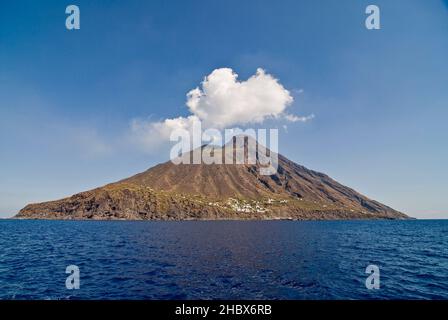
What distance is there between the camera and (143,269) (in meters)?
40.1

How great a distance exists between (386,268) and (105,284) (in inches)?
1715

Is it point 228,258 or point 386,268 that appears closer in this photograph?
point 386,268

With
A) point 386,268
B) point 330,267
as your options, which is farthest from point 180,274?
point 386,268
